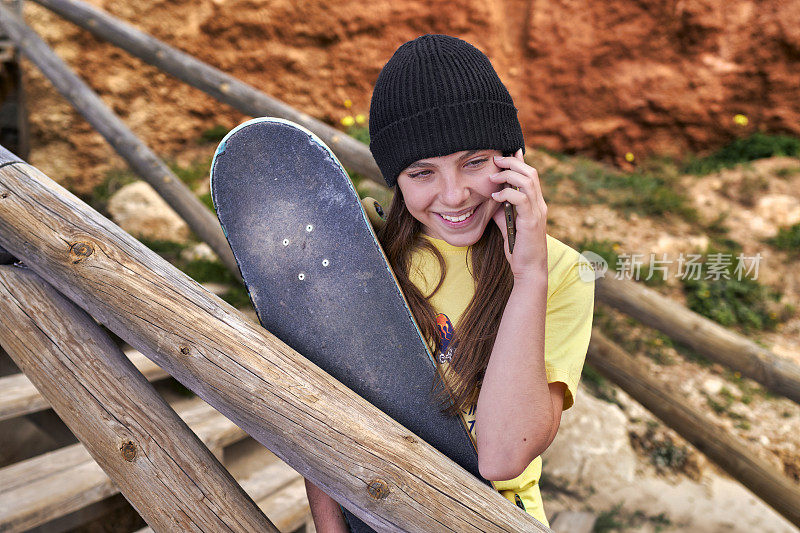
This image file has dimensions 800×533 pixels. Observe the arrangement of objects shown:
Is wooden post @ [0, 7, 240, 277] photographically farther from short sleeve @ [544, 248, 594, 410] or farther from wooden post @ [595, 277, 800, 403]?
short sleeve @ [544, 248, 594, 410]

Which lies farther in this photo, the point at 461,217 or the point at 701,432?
the point at 701,432

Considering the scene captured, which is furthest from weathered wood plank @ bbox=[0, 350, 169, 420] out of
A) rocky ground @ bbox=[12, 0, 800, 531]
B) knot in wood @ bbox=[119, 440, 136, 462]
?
rocky ground @ bbox=[12, 0, 800, 531]

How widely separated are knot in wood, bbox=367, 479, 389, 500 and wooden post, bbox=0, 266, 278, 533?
300mm

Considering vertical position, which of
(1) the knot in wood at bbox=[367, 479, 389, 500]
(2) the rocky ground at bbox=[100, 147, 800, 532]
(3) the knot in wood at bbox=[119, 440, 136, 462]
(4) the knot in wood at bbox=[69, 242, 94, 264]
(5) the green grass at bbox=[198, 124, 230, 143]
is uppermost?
(4) the knot in wood at bbox=[69, 242, 94, 264]

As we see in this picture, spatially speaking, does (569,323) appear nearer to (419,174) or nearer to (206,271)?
(419,174)

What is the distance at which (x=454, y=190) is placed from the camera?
1161 millimetres

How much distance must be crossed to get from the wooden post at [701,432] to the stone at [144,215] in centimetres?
269

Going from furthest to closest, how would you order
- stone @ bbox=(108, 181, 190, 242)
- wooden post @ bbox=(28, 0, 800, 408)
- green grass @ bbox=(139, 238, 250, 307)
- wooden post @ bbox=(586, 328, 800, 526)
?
stone @ bbox=(108, 181, 190, 242)
green grass @ bbox=(139, 238, 250, 307)
wooden post @ bbox=(586, 328, 800, 526)
wooden post @ bbox=(28, 0, 800, 408)

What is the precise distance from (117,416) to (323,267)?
1.67ft

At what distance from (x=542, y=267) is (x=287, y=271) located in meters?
0.50

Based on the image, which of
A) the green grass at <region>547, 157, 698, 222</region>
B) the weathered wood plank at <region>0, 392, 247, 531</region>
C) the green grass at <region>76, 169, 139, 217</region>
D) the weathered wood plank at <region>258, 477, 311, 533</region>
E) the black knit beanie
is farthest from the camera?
the green grass at <region>547, 157, 698, 222</region>

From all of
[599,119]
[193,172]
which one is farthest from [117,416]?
[599,119]

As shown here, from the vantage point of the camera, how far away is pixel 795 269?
13.8 feet

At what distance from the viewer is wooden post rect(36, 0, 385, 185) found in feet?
8.10
